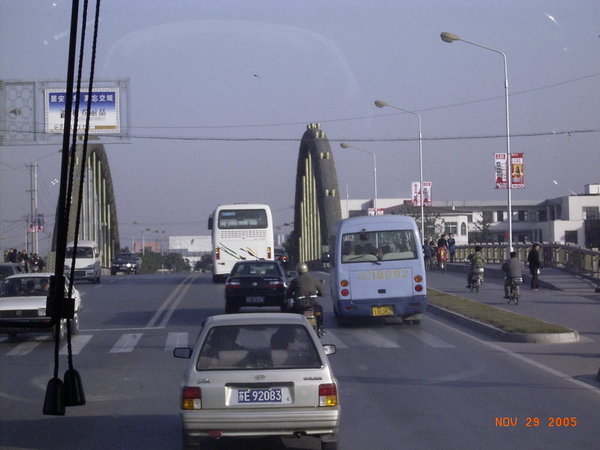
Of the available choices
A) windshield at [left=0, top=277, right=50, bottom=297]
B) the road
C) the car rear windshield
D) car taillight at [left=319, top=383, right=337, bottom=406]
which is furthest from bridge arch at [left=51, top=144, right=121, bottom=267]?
car taillight at [left=319, top=383, right=337, bottom=406]

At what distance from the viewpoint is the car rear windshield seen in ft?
22.2

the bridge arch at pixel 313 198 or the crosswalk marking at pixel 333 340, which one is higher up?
the bridge arch at pixel 313 198

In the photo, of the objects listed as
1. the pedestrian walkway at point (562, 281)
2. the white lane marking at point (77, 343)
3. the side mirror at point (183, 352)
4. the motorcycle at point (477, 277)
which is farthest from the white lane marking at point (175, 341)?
the pedestrian walkway at point (562, 281)

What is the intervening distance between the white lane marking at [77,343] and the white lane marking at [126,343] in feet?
2.30

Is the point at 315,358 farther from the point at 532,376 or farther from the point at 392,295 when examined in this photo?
the point at 392,295

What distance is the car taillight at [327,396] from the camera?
21.5 feet

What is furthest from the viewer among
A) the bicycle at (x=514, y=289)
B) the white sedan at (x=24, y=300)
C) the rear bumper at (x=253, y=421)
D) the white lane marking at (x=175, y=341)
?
the bicycle at (x=514, y=289)

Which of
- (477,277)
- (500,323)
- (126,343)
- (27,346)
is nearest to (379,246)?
(500,323)

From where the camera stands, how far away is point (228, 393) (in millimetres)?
6488

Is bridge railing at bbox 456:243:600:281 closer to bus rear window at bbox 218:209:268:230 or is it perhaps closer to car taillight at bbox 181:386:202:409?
bus rear window at bbox 218:209:268:230

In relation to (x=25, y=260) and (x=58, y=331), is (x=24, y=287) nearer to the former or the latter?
(x=58, y=331)

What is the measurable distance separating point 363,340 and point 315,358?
9.16m

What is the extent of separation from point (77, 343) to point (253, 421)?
11.1 m

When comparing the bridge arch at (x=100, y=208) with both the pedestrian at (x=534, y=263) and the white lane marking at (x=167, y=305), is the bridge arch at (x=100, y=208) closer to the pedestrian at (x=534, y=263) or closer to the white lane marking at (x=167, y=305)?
the white lane marking at (x=167, y=305)
